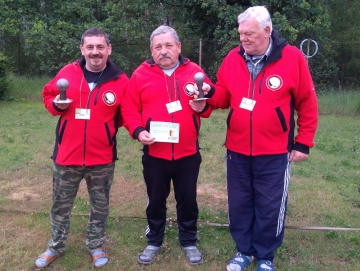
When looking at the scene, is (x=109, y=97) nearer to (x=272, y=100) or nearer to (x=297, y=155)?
(x=272, y=100)

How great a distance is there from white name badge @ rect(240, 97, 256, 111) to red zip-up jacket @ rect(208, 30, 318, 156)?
22 millimetres

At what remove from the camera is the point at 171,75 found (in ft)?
10.4

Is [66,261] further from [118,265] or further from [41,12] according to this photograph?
[41,12]

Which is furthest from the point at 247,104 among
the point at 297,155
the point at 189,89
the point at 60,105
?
the point at 60,105

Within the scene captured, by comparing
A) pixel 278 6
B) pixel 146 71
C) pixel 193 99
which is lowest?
pixel 193 99

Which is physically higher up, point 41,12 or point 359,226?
point 41,12

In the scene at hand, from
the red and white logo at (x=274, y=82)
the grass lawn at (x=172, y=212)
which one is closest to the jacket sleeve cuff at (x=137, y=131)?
the red and white logo at (x=274, y=82)

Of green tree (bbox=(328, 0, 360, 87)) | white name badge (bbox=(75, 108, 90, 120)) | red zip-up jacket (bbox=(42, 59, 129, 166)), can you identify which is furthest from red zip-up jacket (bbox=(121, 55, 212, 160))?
green tree (bbox=(328, 0, 360, 87))

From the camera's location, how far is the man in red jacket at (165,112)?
3.11 metres

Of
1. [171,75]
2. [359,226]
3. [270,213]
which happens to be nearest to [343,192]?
[359,226]

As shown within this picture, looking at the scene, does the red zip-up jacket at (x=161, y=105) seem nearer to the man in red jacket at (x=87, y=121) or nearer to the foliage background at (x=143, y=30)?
the man in red jacket at (x=87, y=121)

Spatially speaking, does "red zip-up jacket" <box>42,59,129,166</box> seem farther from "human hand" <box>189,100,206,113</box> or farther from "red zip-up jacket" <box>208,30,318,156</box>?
"red zip-up jacket" <box>208,30,318,156</box>

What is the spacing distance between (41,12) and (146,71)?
15448 millimetres

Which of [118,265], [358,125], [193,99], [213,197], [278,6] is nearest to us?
[193,99]
